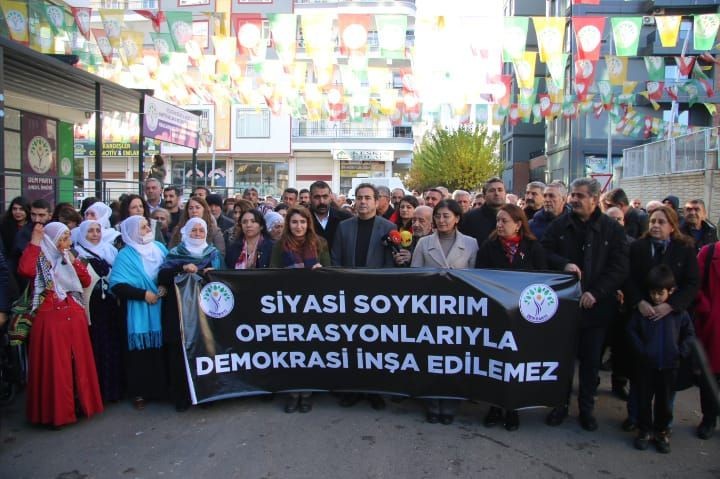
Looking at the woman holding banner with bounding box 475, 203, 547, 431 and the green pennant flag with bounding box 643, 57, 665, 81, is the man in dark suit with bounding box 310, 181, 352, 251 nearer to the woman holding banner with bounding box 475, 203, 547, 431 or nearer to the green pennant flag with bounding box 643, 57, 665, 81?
the woman holding banner with bounding box 475, 203, 547, 431

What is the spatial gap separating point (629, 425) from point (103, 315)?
449cm

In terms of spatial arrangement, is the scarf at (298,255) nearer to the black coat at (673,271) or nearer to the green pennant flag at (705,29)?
the black coat at (673,271)

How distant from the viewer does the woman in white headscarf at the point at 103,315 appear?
5262mm

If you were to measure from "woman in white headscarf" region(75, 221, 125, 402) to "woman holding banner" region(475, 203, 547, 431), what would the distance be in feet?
10.6

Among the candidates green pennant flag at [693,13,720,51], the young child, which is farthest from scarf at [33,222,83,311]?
green pennant flag at [693,13,720,51]

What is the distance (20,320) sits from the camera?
4.77 metres

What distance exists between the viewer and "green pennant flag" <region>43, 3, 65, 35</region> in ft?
43.3

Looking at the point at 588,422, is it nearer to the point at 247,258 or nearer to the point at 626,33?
the point at 247,258

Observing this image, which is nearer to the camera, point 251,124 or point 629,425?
point 629,425

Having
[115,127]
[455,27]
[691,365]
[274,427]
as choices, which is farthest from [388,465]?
[115,127]

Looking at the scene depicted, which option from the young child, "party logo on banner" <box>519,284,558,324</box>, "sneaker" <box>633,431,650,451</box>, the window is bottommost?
"sneaker" <box>633,431,650,451</box>

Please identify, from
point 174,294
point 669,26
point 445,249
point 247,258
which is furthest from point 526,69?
point 174,294

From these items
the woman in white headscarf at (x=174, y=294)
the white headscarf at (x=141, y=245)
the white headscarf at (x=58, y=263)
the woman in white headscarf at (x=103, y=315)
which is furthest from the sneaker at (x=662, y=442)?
the white headscarf at (x=58, y=263)

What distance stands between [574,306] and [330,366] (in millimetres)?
2077
